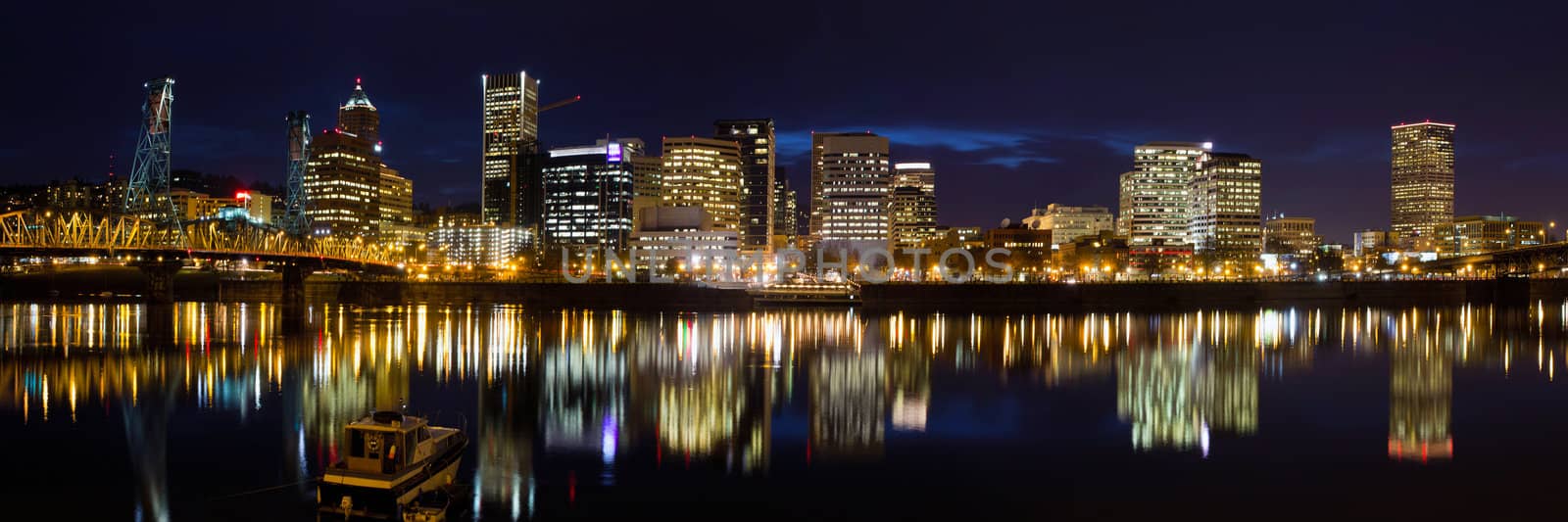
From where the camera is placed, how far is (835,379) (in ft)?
106

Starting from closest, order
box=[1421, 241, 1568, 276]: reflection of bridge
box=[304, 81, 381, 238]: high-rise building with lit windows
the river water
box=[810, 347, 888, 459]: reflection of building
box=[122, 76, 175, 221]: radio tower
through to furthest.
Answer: the river water
box=[810, 347, 888, 459]: reflection of building
box=[122, 76, 175, 221]: radio tower
box=[1421, 241, 1568, 276]: reflection of bridge
box=[304, 81, 381, 238]: high-rise building with lit windows

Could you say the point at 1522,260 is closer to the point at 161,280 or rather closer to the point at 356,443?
the point at 356,443

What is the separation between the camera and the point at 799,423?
78.7 feet

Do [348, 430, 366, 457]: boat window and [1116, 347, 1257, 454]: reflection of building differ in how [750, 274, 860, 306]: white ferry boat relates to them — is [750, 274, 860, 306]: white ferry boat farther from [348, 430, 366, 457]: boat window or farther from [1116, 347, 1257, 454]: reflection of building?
[348, 430, 366, 457]: boat window

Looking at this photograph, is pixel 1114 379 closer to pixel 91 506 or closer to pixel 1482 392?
pixel 1482 392

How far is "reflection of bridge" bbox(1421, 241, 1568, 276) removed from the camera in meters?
107

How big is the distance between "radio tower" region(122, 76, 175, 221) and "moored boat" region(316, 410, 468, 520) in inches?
3519

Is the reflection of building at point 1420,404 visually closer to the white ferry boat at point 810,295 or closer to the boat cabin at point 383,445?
Answer: the boat cabin at point 383,445

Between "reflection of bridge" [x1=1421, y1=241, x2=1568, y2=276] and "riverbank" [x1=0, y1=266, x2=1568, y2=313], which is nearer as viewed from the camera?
"riverbank" [x1=0, y1=266, x2=1568, y2=313]

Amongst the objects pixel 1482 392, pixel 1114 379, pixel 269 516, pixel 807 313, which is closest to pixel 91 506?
pixel 269 516

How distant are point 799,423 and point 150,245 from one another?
70043 millimetres

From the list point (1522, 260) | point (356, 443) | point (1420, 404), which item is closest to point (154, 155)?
point (356, 443)

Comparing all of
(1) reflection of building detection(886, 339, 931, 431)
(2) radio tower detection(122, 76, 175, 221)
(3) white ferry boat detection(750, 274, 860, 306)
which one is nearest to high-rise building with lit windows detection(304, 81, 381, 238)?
(2) radio tower detection(122, 76, 175, 221)

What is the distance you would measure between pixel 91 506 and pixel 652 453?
994 cm
